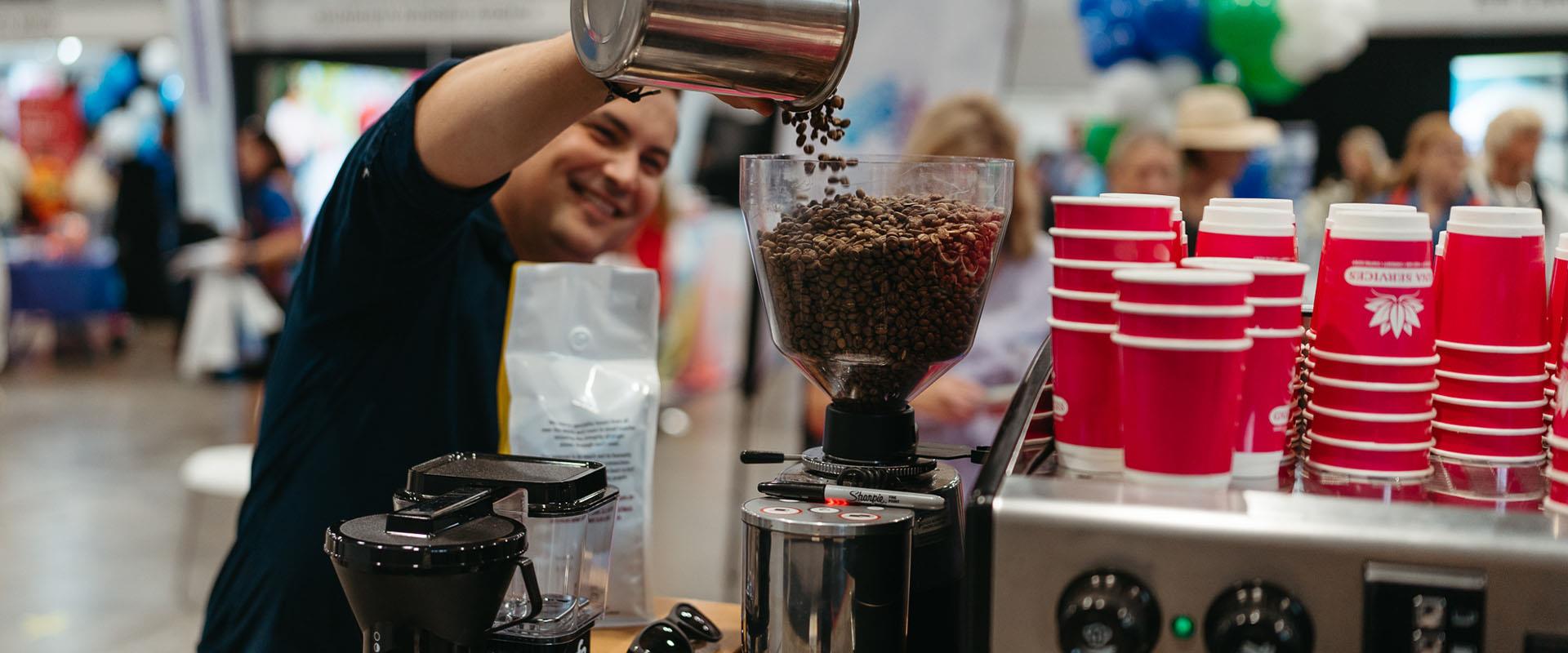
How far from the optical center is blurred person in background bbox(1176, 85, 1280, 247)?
3.72m

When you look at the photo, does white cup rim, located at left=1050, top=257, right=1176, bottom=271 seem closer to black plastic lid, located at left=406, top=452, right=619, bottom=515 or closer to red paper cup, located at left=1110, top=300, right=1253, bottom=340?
red paper cup, located at left=1110, top=300, right=1253, bottom=340

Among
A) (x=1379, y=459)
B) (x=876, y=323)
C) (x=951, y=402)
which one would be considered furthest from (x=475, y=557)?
(x=951, y=402)

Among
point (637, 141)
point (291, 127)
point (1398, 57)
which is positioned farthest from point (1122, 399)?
point (1398, 57)

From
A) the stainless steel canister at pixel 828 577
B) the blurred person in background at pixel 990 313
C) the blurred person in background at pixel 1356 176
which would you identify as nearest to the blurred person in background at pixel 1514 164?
the blurred person in background at pixel 1356 176

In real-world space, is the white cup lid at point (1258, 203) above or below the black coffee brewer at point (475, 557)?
above

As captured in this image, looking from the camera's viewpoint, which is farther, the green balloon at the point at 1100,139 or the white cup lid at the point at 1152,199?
the green balloon at the point at 1100,139

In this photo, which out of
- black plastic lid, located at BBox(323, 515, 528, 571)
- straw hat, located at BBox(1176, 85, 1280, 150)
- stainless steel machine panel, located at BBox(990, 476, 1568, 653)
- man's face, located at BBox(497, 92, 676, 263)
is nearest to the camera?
stainless steel machine panel, located at BBox(990, 476, 1568, 653)

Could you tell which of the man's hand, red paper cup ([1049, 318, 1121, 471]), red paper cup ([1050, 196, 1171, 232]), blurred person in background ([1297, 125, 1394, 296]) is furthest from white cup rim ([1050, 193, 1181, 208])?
blurred person in background ([1297, 125, 1394, 296])

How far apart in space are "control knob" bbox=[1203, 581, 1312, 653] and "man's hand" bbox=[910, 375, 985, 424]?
1961 millimetres

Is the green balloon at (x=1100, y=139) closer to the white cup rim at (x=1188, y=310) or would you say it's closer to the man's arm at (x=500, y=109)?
the man's arm at (x=500, y=109)

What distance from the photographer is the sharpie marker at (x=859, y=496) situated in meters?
1.06

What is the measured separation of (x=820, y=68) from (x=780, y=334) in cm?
27

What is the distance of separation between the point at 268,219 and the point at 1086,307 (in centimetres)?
566

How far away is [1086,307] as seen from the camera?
38.6 inches
